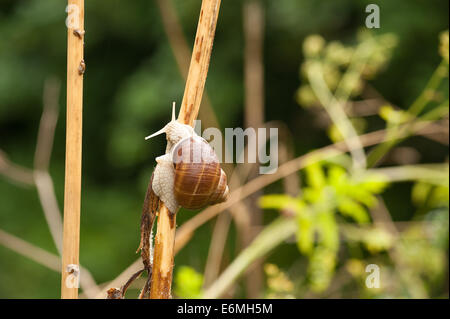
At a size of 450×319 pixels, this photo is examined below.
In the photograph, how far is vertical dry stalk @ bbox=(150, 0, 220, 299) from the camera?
430mm

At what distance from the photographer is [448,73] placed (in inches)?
41.8

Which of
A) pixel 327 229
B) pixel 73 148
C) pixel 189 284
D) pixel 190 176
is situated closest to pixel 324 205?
pixel 327 229

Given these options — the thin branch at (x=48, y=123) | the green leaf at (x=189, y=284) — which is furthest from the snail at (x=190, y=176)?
the thin branch at (x=48, y=123)

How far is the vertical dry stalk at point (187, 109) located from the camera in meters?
0.43

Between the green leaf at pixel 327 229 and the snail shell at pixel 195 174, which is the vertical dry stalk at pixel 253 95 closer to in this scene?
the green leaf at pixel 327 229

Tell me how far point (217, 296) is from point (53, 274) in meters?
1.15

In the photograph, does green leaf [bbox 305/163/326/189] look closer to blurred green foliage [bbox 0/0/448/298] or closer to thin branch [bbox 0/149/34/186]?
blurred green foliage [bbox 0/0/448/298]

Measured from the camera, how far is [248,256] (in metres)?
0.91

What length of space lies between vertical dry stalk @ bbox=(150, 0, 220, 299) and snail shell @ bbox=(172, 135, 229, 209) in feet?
0.13

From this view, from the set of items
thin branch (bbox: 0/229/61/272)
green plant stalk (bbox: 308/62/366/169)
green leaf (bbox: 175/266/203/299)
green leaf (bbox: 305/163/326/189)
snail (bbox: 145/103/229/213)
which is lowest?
green leaf (bbox: 175/266/203/299)

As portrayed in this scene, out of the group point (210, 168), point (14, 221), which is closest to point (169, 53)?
point (14, 221)

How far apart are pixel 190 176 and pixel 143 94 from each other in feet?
4.21

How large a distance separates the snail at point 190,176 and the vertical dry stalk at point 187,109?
28 mm

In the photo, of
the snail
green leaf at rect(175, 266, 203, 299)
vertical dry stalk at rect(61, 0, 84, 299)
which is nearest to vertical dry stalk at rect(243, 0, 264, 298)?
green leaf at rect(175, 266, 203, 299)
